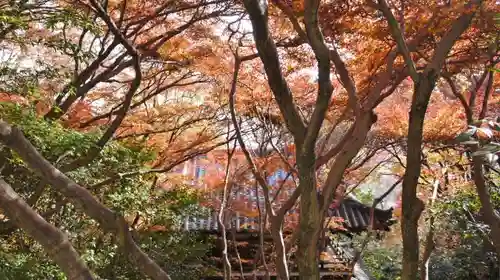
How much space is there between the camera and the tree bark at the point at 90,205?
2080mm

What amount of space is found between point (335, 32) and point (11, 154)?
8.85 feet

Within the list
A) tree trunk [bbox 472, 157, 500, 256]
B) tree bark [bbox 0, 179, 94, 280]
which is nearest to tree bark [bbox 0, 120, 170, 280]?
tree bark [bbox 0, 179, 94, 280]

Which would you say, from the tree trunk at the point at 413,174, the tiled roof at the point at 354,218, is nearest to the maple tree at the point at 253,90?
the tree trunk at the point at 413,174

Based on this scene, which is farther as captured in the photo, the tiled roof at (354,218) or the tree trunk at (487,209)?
the tiled roof at (354,218)

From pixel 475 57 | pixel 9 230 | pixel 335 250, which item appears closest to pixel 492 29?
pixel 475 57

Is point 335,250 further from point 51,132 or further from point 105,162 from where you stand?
point 51,132

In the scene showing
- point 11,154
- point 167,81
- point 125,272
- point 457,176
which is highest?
point 167,81

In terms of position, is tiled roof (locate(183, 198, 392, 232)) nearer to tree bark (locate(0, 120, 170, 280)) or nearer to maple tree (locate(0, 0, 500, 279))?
maple tree (locate(0, 0, 500, 279))

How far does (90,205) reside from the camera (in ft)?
7.02

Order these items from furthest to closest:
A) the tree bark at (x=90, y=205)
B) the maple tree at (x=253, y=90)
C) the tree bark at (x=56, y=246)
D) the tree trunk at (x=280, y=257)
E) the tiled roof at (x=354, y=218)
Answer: the tiled roof at (x=354, y=218) → the tree trunk at (x=280, y=257) → the maple tree at (x=253, y=90) → the tree bark at (x=90, y=205) → the tree bark at (x=56, y=246)

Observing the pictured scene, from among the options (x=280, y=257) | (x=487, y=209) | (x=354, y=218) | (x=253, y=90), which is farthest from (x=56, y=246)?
(x=354, y=218)

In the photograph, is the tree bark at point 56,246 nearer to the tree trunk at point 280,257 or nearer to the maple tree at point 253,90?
the maple tree at point 253,90

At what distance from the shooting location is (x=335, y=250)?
28.9 ft

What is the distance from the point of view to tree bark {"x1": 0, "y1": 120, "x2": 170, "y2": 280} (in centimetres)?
208
